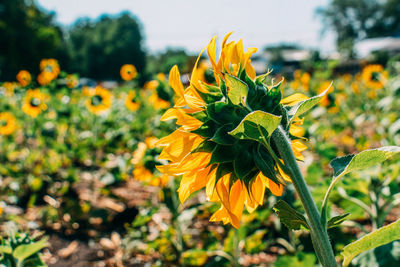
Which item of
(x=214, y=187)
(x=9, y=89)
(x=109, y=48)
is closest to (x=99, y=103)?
(x=9, y=89)

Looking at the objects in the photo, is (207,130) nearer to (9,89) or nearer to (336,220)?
(336,220)

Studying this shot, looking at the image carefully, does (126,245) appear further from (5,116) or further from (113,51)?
(113,51)

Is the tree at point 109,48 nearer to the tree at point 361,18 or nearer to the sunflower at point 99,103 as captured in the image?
the tree at point 361,18

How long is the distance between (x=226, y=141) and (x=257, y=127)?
0.06 meters

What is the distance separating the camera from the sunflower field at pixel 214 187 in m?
0.57

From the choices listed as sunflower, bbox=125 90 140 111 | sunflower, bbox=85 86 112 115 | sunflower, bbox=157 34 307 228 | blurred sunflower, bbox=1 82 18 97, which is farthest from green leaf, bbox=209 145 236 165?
blurred sunflower, bbox=1 82 18 97

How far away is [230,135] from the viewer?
555 millimetres

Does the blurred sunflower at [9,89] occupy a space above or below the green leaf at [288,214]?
above

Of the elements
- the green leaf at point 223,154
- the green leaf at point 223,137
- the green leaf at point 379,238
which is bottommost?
the green leaf at point 379,238

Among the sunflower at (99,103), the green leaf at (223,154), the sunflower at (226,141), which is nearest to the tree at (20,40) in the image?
the sunflower at (99,103)

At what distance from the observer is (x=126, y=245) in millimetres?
1968

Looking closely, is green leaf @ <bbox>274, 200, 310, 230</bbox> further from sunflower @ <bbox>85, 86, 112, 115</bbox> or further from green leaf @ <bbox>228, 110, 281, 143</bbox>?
sunflower @ <bbox>85, 86, 112, 115</bbox>

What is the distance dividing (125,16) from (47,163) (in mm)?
39384

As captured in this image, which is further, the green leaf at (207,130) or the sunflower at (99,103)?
the sunflower at (99,103)
